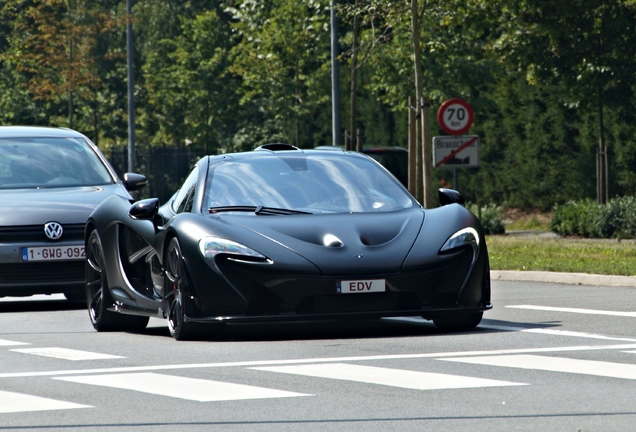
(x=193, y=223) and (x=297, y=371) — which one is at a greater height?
(x=193, y=223)

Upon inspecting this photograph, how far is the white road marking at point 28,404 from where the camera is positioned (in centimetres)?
765

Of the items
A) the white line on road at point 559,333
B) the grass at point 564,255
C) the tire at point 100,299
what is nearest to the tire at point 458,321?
the white line on road at point 559,333

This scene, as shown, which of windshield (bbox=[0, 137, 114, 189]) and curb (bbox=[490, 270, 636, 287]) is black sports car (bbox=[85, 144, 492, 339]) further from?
curb (bbox=[490, 270, 636, 287])

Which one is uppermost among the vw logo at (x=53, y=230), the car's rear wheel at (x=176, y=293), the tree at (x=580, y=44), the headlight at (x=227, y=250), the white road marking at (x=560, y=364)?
the tree at (x=580, y=44)

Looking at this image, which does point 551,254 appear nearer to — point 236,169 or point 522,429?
point 236,169

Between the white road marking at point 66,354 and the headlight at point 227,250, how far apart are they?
926mm

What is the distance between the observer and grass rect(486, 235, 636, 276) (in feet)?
58.0

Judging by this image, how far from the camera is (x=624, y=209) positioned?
26.7 metres

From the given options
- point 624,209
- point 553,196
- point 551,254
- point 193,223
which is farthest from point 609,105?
point 193,223

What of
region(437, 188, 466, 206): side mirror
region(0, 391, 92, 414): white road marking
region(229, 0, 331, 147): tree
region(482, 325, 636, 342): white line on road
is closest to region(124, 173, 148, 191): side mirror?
region(437, 188, 466, 206): side mirror

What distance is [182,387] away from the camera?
8312 millimetres

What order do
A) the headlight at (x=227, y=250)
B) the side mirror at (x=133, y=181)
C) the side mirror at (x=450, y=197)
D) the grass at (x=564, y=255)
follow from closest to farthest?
the headlight at (x=227, y=250) < the side mirror at (x=450, y=197) < the side mirror at (x=133, y=181) < the grass at (x=564, y=255)

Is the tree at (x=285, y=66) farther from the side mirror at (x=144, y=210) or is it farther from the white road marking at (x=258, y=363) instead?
the white road marking at (x=258, y=363)

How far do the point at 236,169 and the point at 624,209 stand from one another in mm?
15970
